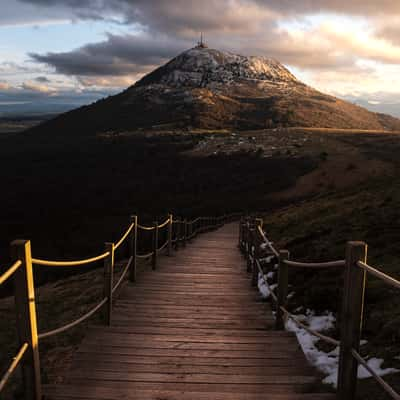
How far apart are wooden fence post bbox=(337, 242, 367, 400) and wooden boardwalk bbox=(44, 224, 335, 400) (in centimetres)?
25

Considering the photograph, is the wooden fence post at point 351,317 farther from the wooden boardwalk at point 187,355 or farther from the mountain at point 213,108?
the mountain at point 213,108

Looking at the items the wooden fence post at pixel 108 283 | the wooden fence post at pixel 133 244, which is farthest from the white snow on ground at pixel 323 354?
the wooden fence post at pixel 133 244

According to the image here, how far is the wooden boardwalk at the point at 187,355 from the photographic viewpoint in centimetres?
342

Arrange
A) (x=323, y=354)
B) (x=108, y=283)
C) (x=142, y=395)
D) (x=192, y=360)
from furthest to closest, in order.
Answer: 1. (x=108, y=283)
2. (x=323, y=354)
3. (x=192, y=360)
4. (x=142, y=395)

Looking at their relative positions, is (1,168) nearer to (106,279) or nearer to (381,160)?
(381,160)

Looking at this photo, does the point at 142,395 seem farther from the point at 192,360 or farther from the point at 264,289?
the point at 264,289

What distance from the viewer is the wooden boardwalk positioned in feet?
11.2

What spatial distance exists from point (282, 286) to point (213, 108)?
426 feet

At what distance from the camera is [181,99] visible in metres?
149

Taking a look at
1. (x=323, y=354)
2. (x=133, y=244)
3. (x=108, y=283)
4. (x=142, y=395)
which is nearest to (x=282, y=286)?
(x=323, y=354)

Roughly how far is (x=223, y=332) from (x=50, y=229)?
31500mm

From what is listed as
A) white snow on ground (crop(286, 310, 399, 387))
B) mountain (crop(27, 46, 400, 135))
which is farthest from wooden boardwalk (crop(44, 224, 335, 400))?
mountain (crop(27, 46, 400, 135))

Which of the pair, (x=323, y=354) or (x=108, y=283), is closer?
(x=323, y=354)

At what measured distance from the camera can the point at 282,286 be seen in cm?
509
